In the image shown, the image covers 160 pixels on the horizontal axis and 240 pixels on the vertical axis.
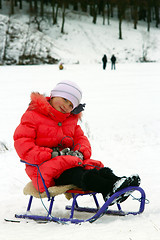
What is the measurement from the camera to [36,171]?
329cm

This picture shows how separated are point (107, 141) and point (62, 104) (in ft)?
14.6

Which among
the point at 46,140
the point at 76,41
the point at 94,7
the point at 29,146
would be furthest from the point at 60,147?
the point at 94,7

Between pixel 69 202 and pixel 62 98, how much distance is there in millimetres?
1526

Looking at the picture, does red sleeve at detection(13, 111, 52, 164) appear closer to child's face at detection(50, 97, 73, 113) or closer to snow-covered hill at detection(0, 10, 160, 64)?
child's face at detection(50, 97, 73, 113)

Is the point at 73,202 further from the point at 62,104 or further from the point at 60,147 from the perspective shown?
the point at 62,104

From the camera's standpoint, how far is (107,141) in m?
7.73

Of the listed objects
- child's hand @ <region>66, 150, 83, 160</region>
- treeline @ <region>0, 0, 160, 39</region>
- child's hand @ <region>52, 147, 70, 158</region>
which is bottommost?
child's hand @ <region>66, 150, 83, 160</region>

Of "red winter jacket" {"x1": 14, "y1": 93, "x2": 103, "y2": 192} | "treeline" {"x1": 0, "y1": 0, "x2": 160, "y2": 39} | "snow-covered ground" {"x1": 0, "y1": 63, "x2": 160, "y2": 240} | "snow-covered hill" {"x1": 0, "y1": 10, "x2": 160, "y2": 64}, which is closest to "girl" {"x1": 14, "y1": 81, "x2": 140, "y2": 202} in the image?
"red winter jacket" {"x1": 14, "y1": 93, "x2": 103, "y2": 192}

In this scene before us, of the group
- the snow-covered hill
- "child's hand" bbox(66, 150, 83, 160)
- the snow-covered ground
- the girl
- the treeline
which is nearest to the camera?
the snow-covered ground

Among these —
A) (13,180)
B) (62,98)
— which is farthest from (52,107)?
(13,180)

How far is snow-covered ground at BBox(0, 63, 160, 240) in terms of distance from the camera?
8.75ft

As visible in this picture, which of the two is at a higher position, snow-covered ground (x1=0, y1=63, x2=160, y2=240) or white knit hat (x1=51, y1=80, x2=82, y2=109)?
white knit hat (x1=51, y1=80, x2=82, y2=109)

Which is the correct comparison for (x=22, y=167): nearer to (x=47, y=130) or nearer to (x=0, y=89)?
(x=47, y=130)

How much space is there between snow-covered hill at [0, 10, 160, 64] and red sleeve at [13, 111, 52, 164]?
26.5m
